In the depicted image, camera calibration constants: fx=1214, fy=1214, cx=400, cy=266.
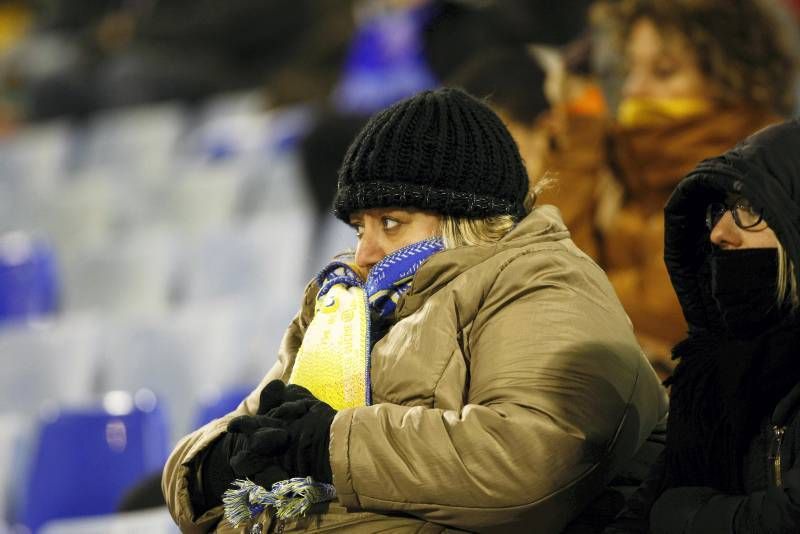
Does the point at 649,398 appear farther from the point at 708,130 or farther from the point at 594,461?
the point at 708,130

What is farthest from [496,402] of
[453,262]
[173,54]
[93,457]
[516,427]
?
[173,54]

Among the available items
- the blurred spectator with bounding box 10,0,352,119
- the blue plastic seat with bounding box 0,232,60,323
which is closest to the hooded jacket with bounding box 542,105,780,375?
the blue plastic seat with bounding box 0,232,60,323

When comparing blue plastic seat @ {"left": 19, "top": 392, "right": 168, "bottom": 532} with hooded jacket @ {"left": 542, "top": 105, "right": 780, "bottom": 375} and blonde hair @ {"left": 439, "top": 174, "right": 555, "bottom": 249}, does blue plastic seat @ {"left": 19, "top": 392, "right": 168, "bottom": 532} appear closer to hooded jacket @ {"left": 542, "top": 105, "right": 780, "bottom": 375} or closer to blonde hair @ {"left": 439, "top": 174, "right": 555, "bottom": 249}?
hooded jacket @ {"left": 542, "top": 105, "right": 780, "bottom": 375}

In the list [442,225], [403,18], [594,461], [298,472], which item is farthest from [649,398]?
[403,18]

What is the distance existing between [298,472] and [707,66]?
1.75 m

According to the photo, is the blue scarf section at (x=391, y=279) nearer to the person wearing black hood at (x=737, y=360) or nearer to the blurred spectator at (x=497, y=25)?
the person wearing black hood at (x=737, y=360)

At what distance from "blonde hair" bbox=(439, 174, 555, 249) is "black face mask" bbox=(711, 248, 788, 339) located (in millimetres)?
415

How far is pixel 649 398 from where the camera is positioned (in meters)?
1.96

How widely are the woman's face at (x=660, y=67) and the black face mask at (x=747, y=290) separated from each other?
57.5 inches

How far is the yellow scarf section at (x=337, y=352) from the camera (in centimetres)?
192

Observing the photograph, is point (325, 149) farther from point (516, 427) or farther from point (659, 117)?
point (516, 427)

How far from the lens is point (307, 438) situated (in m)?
1.80

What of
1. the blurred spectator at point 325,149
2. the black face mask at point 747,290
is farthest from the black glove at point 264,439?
the blurred spectator at point 325,149

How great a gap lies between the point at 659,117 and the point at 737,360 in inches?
60.7
